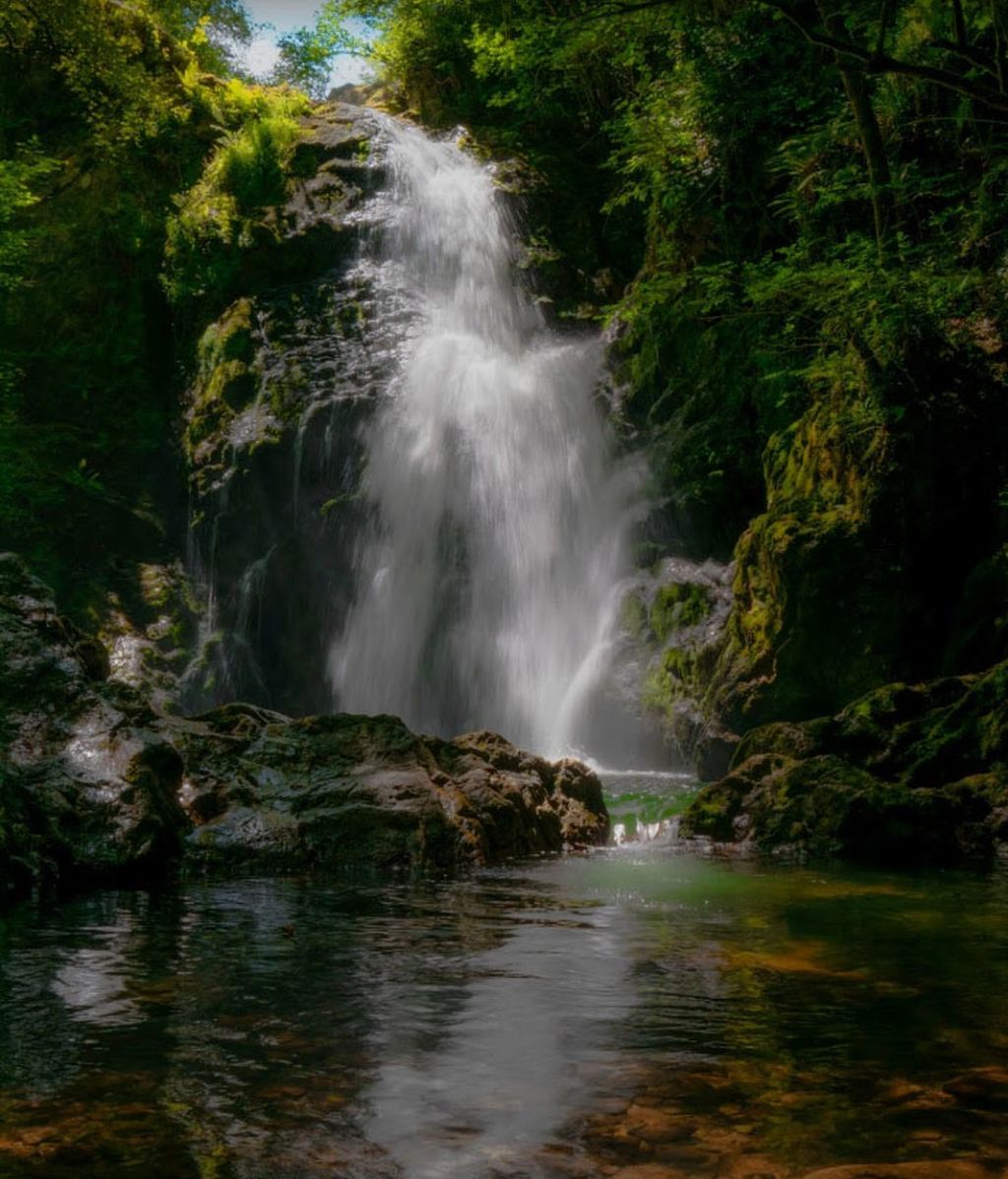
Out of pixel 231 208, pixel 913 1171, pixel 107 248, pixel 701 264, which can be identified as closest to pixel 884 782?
pixel 913 1171

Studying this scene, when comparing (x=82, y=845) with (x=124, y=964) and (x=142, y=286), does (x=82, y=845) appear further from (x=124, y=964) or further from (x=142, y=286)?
(x=142, y=286)

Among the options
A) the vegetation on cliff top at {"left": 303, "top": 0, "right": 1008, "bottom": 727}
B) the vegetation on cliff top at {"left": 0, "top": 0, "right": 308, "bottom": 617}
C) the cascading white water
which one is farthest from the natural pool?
the vegetation on cliff top at {"left": 0, "top": 0, "right": 308, "bottom": 617}

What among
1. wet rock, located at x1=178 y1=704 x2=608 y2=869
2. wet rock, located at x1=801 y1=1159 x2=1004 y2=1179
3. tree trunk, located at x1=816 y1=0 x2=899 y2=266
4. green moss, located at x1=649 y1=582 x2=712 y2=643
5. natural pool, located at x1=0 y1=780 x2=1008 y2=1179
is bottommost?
wet rock, located at x1=801 y1=1159 x2=1004 y2=1179

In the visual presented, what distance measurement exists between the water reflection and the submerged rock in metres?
2.28

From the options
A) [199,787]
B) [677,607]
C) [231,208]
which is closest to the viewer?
[199,787]

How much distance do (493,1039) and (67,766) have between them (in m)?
3.95

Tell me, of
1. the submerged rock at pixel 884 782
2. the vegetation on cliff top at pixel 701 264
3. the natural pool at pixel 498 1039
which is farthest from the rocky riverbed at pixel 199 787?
the vegetation on cliff top at pixel 701 264

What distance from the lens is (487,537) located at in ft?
48.5

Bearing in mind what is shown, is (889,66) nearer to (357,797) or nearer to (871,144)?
(357,797)

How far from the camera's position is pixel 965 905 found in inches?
192

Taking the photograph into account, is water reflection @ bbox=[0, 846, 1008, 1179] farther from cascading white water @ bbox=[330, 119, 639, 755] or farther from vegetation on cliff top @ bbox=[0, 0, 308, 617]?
vegetation on cliff top @ bbox=[0, 0, 308, 617]

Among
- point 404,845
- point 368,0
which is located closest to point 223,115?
point 368,0

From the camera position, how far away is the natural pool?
1.96 m

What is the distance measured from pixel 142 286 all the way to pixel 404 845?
16497 millimetres
